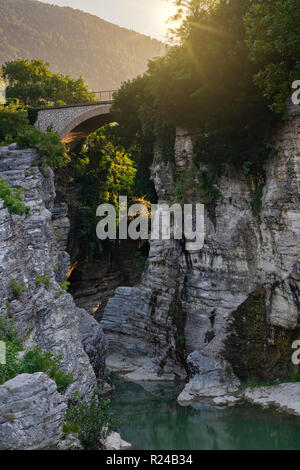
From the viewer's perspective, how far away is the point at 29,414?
22.5ft

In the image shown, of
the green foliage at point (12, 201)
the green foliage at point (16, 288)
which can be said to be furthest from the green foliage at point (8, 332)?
the green foliage at point (12, 201)

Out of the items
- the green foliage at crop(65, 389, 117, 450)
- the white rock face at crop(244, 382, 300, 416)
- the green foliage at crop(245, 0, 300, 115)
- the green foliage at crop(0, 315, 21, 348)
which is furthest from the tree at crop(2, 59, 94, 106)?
the green foliage at crop(65, 389, 117, 450)

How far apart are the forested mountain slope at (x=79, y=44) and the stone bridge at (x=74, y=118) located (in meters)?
31.1

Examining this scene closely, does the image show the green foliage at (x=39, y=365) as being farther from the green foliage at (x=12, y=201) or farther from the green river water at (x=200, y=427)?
the green foliage at (x=12, y=201)

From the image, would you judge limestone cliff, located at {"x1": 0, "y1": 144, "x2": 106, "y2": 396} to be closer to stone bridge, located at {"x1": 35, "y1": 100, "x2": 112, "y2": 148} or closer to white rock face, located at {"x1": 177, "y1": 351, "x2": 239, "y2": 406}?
white rock face, located at {"x1": 177, "y1": 351, "x2": 239, "y2": 406}

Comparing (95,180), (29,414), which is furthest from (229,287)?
(95,180)

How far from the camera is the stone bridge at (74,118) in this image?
22.2m

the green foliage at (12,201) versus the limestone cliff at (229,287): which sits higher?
the green foliage at (12,201)

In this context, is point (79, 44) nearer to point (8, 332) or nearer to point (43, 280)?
point (43, 280)

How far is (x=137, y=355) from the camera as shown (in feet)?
58.2

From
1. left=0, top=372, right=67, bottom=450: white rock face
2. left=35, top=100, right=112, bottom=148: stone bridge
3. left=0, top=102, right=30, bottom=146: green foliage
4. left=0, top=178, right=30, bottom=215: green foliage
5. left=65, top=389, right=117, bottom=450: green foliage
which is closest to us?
left=0, top=372, right=67, bottom=450: white rock face

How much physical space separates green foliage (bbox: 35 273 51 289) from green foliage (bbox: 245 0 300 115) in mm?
7560

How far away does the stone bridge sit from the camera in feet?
72.7
